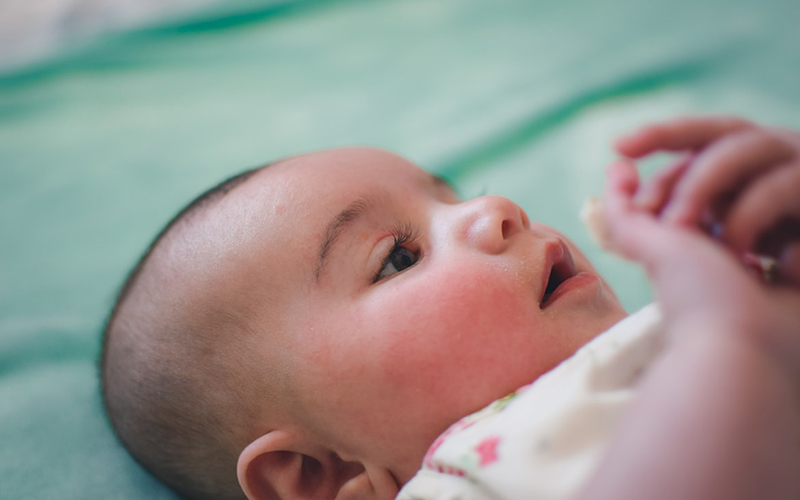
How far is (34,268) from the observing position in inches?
50.8

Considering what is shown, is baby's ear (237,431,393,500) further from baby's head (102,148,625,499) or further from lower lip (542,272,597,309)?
lower lip (542,272,597,309)

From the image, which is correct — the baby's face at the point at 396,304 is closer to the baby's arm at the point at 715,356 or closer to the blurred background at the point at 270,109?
the baby's arm at the point at 715,356

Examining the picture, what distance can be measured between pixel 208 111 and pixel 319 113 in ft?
0.99

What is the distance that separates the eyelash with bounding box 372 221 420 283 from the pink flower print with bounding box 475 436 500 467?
266 mm

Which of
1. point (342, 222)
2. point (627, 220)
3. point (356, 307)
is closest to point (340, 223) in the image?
point (342, 222)

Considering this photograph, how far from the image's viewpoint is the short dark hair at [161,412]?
2.72 ft

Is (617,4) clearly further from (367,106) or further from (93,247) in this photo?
(93,247)

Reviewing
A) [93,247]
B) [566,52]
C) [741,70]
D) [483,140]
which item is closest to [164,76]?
[93,247]

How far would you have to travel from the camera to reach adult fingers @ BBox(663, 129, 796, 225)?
19.4 inches

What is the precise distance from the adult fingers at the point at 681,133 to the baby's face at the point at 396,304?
9.4 inches

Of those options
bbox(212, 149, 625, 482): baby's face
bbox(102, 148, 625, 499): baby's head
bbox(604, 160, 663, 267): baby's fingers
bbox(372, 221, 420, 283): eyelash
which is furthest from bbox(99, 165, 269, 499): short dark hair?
bbox(604, 160, 663, 267): baby's fingers

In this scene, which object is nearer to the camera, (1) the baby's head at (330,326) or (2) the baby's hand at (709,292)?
(2) the baby's hand at (709,292)

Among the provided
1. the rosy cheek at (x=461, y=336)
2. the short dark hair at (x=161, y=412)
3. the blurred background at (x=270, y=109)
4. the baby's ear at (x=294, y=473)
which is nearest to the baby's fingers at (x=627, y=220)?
the rosy cheek at (x=461, y=336)

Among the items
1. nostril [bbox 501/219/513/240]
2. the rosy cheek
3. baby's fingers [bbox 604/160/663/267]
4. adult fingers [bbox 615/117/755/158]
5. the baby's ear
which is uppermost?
adult fingers [bbox 615/117/755/158]
